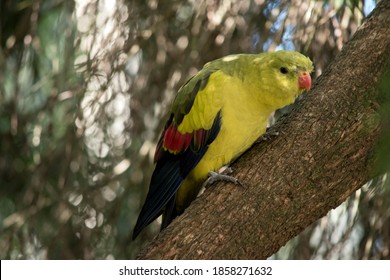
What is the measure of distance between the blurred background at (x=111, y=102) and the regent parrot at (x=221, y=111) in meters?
0.43

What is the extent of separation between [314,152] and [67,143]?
130 cm

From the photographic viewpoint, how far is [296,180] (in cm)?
200

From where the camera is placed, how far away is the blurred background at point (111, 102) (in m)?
2.71

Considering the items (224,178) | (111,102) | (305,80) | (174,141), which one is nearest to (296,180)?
(224,178)

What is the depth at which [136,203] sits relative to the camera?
9.69ft

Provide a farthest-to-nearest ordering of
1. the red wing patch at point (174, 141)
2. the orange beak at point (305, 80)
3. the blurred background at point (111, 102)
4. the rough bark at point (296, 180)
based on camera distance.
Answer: the blurred background at point (111, 102)
the red wing patch at point (174, 141)
the orange beak at point (305, 80)
the rough bark at point (296, 180)

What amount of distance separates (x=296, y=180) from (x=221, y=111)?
0.47 metres

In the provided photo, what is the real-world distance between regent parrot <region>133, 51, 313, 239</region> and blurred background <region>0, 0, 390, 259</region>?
43 centimetres

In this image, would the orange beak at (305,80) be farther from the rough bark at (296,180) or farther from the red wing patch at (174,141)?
the red wing patch at (174,141)

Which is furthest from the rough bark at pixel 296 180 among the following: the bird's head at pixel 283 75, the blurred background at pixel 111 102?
the blurred background at pixel 111 102

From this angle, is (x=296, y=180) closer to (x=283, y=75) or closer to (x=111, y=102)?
(x=283, y=75)

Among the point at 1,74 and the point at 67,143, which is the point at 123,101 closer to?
the point at 67,143

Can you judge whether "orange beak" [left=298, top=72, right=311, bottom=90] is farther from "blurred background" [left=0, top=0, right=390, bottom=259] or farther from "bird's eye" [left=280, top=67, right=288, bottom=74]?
"blurred background" [left=0, top=0, right=390, bottom=259]

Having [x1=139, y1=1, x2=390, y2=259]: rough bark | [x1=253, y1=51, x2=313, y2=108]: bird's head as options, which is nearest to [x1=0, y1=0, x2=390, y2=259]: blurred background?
[x1=253, y1=51, x2=313, y2=108]: bird's head
